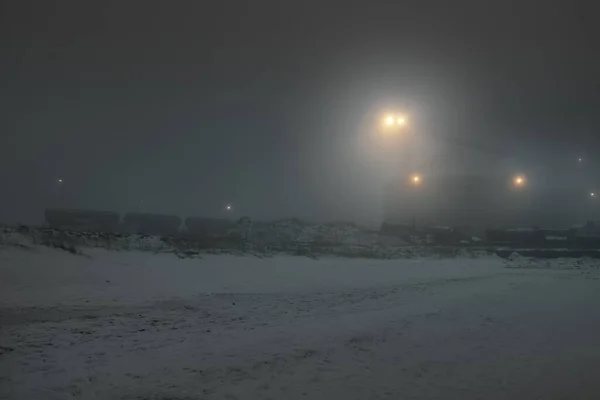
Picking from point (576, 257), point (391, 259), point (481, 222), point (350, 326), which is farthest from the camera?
point (481, 222)

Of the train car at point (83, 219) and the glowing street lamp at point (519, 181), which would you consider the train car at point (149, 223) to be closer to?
the train car at point (83, 219)

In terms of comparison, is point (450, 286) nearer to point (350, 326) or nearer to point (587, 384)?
point (350, 326)

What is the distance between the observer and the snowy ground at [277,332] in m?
8.17

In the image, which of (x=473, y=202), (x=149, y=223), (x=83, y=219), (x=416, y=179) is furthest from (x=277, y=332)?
(x=473, y=202)

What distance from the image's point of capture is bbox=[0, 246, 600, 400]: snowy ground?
8172 mm

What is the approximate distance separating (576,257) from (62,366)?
3225 centimetres

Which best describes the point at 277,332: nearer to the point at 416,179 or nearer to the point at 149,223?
the point at 149,223

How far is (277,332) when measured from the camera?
11.6 m

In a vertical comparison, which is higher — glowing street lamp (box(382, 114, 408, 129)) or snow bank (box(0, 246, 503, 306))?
glowing street lamp (box(382, 114, 408, 129))

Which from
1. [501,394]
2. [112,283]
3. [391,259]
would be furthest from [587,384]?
[391,259]

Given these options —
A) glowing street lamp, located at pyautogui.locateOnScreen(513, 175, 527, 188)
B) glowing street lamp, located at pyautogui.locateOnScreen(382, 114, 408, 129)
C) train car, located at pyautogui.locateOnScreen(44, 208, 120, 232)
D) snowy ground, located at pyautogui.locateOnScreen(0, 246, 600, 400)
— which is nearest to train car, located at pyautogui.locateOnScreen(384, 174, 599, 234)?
glowing street lamp, located at pyautogui.locateOnScreen(513, 175, 527, 188)

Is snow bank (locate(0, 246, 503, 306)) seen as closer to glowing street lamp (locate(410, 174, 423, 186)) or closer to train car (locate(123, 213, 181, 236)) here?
train car (locate(123, 213, 181, 236))

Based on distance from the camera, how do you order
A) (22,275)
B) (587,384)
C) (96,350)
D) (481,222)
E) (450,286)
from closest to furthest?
(587,384) → (96,350) → (22,275) → (450,286) → (481,222)

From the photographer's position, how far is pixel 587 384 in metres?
8.66
